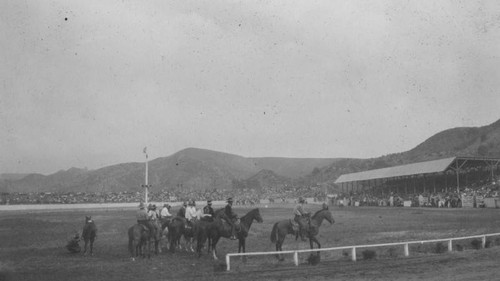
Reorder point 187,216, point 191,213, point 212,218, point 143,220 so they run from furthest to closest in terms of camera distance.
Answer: point 191,213 → point 187,216 → point 212,218 → point 143,220

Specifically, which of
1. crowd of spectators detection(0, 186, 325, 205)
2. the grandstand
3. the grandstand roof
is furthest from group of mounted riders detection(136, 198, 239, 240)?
crowd of spectators detection(0, 186, 325, 205)

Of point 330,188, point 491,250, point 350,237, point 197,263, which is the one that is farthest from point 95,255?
point 330,188

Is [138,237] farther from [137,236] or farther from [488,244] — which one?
[488,244]

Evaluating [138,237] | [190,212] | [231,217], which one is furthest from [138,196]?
[231,217]

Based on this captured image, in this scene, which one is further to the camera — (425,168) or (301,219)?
(425,168)

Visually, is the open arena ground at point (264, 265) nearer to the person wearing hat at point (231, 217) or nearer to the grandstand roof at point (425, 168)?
the person wearing hat at point (231, 217)

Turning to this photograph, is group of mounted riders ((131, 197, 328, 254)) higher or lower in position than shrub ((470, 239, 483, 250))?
higher

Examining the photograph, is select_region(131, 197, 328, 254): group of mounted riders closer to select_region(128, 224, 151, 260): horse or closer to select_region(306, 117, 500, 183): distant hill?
select_region(128, 224, 151, 260): horse

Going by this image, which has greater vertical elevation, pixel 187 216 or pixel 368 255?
pixel 187 216

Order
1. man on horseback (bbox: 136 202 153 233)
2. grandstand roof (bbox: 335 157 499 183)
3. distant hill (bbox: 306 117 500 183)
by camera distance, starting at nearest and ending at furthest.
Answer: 1. man on horseback (bbox: 136 202 153 233)
2. grandstand roof (bbox: 335 157 499 183)
3. distant hill (bbox: 306 117 500 183)

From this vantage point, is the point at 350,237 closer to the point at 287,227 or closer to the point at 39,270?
the point at 287,227

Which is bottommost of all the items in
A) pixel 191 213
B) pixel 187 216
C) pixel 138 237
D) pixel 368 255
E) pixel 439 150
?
pixel 368 255
